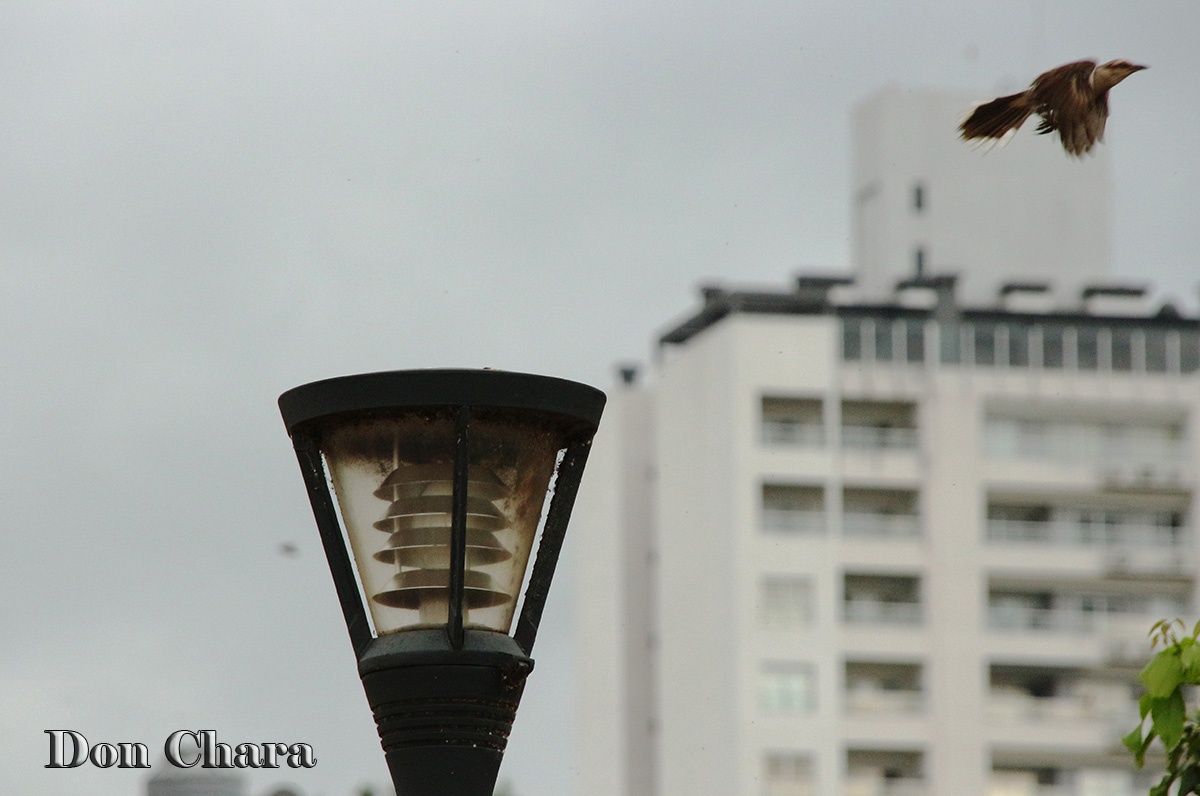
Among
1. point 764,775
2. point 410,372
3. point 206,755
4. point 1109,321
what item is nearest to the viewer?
point 410,372

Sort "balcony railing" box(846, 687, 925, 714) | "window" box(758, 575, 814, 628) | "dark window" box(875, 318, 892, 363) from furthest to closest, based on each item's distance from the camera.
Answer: "dark window" box(875, 318, 892, 363)
"window" box(758, 575, 814, 628)
"balcony railing" box(846, 687, 925, 714)

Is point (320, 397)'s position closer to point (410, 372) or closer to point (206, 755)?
point (410, 372)

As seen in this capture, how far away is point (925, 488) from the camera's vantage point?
90.8 metres

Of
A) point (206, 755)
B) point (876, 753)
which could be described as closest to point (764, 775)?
point (876, 753)

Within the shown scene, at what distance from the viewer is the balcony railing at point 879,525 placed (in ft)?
297

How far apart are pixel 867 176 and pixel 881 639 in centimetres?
1752

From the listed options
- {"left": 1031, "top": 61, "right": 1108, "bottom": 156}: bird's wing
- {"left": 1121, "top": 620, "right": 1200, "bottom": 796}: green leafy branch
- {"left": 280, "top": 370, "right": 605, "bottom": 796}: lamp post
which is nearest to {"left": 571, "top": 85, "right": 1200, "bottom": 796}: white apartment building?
{"left": 1121, "top": 620, "right": 1200, "bottom": 796}: green leafy branch

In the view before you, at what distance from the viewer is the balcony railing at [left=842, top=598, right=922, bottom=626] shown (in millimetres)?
89375

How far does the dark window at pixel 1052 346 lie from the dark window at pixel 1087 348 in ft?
2.06

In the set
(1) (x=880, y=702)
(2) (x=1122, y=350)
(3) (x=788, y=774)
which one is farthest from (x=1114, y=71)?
(2) (x=1122, y=350)

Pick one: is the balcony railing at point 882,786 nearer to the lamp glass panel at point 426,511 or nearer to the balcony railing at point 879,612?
the balcony railing at point 879,612

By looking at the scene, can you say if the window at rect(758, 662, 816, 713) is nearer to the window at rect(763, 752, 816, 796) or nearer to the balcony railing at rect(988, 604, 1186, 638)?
the window at rect(763, 752, 816, 796)

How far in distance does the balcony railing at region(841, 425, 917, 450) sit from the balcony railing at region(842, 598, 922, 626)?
5.62 meters

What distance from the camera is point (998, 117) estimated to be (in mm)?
6852
